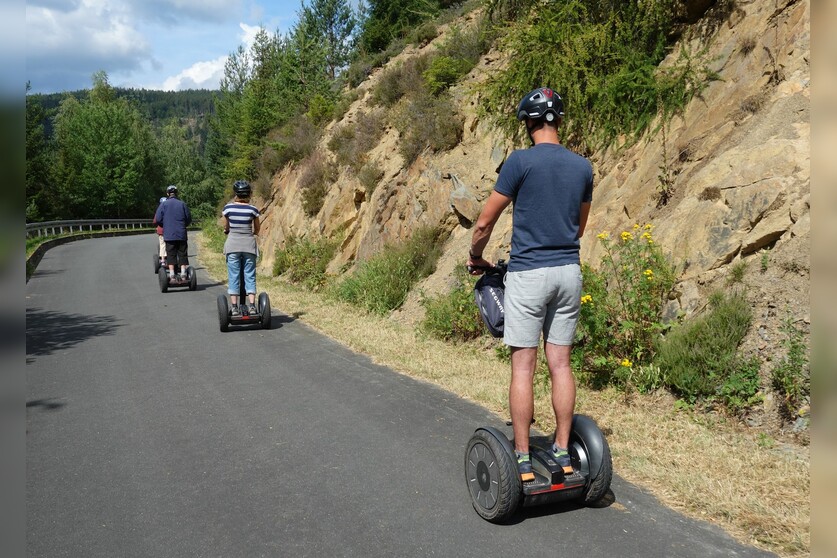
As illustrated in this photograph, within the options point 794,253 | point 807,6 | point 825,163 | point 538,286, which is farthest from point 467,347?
point 825,163

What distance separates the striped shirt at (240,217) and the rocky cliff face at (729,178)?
3024 millimetres

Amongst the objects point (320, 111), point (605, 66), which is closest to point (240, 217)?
point (605, 66)

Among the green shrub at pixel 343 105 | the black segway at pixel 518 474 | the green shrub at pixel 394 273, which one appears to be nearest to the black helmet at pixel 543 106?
the black segway at pixel 518 474

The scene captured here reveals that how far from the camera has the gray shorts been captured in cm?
390

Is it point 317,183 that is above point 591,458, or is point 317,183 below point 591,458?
above

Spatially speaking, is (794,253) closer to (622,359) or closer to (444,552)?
(622,359)

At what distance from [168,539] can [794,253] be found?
549 cm

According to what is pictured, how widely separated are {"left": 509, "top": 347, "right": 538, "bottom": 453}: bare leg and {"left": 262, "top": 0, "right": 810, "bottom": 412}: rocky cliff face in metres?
2.54

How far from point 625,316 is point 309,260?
1093 cm

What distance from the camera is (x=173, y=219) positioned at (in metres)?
14.3

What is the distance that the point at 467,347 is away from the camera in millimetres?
8359

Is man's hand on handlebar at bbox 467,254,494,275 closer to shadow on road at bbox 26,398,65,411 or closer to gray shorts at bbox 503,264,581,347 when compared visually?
gray shorts at bbox 503,264,581,347

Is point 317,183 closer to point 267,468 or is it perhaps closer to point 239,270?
point 239,270

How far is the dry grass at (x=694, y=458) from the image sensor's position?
12.1 feet
